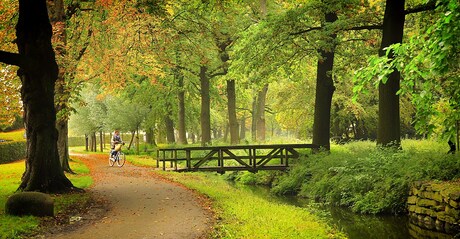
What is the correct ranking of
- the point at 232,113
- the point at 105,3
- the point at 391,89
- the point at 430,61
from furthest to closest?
the point at 232,113, the point at 105,3, the point at 391,89, the point at 430,61

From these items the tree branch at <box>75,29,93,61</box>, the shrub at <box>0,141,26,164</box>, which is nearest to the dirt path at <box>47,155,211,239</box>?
the tree branch at <box>75,29,93,61</box>

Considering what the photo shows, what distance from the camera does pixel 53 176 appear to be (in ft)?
50.7

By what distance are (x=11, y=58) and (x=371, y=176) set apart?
13.0 metres

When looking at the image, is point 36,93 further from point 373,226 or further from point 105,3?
point 373,226

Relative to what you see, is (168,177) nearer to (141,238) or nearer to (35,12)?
(35,12)

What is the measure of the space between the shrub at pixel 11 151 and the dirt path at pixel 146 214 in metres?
15.8

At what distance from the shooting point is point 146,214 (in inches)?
496

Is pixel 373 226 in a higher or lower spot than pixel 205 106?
lower

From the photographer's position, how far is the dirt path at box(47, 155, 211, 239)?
405 inches

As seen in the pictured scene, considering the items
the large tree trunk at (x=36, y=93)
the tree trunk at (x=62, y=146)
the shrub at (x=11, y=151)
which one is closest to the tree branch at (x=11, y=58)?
the large tree trunk at (x=36, y=93)

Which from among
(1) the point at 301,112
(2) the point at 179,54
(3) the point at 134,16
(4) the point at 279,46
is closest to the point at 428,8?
(4) the point at 279,46

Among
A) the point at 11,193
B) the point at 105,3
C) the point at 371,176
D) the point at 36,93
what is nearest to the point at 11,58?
the point at 36,93

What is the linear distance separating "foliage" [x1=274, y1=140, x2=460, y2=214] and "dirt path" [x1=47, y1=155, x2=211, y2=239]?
556 cm

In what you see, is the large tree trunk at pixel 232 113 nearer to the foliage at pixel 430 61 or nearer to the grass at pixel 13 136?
the grass at pixel 13 136
